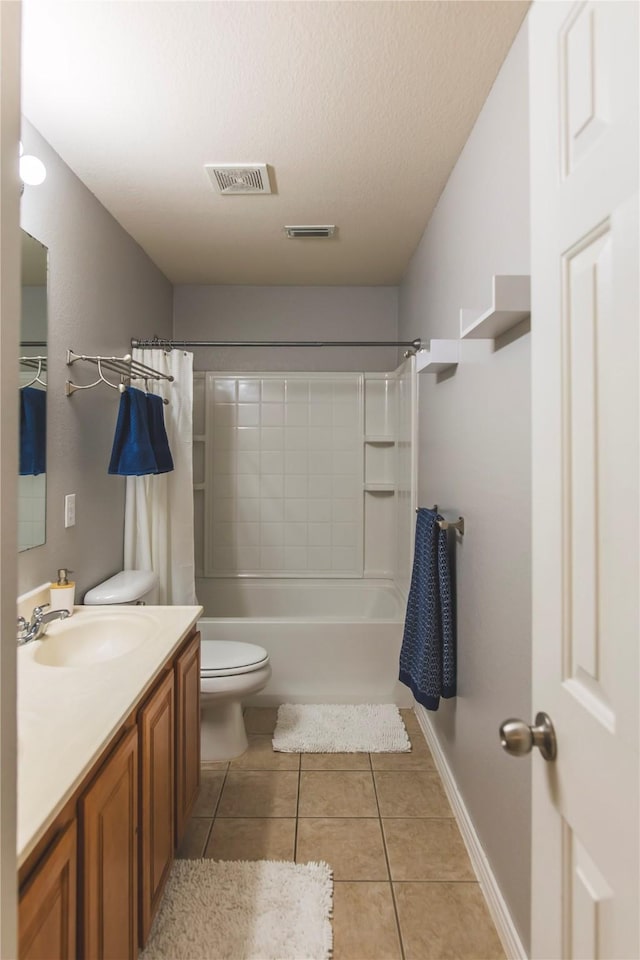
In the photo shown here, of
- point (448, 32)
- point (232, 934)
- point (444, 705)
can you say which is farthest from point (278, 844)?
point (448, 32)

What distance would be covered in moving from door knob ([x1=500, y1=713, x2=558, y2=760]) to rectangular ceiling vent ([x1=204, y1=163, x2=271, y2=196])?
211 cm

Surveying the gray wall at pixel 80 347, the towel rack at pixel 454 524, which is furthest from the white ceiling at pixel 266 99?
the towel rack at pixel 454 524

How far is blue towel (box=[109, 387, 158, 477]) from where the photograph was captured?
90.0 inches

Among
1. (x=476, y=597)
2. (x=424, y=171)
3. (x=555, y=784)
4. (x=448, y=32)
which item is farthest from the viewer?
(x=424, y=171)

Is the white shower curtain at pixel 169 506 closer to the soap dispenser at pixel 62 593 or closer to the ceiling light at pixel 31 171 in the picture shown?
the soap dispenser at pixel 62 593

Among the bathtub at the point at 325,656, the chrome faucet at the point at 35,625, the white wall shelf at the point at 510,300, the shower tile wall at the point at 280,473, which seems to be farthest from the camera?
the shower tile wall at the point at 280,473

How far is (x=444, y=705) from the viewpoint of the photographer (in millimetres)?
2242

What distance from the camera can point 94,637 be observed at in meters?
1.83

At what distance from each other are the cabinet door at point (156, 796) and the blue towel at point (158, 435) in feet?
3.91

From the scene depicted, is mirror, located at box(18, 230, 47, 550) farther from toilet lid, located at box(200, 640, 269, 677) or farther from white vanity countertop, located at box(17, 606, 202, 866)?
toilet lid, located at box(200, 640, 269, 677)

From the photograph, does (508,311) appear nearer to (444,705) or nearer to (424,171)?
(424,171)

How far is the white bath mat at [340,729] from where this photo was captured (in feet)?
8.18

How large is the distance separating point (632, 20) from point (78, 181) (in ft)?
7.16

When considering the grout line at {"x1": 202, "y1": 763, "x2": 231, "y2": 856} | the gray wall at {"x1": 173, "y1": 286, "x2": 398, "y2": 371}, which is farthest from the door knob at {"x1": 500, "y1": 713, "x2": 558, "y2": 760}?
the gray wall at {"x1": 173, "y1": 286, "x2": 398, "y2": 371}
